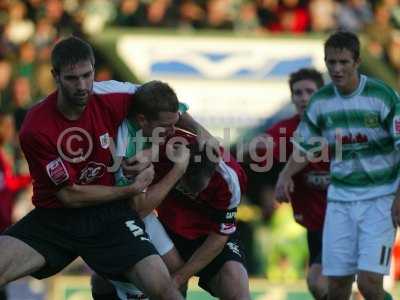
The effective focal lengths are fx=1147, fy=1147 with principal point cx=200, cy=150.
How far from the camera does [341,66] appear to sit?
769 centimetres

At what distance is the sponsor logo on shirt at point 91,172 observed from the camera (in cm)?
700

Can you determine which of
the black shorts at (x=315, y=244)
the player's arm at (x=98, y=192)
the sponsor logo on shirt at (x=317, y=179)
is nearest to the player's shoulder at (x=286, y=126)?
the sponsor logo on shirt at (x=317, y=179)

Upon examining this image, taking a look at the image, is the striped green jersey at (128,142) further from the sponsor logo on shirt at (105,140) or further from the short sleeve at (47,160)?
the short sleeve at (47,160)

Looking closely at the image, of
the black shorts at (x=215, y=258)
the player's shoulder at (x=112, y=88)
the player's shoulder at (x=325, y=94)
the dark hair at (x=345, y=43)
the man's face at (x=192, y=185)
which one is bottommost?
the black shorts at (x=215, y=258)

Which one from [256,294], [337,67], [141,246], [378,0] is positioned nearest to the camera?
[141,246]

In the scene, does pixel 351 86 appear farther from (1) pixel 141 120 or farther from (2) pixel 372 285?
(1) pixel 141 120

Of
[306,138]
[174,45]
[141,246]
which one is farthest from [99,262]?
[174,45]

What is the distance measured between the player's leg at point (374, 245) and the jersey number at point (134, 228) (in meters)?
1.66

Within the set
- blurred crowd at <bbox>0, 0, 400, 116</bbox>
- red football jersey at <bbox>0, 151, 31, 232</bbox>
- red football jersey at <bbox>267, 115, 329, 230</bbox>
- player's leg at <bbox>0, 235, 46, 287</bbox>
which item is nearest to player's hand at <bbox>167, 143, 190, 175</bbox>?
player's leg at <bbox>0, 235, 46, 287</bbox>

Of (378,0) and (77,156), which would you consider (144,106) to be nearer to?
(77,156)

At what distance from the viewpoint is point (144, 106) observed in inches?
274

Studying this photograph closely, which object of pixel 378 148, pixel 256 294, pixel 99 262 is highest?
pixel 378 148

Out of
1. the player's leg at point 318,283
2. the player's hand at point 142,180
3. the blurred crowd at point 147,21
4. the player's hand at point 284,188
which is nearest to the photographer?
the player's hand at point 142,180

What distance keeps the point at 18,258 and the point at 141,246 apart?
748 millimetres
